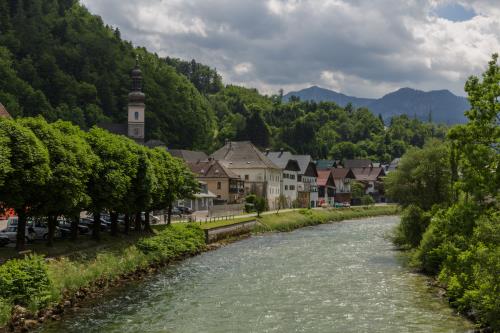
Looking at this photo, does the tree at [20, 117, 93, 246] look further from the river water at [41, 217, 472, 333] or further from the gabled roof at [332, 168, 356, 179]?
the gabled roof at [332, 168, 356, 179]

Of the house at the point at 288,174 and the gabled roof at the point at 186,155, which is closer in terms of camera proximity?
the house at the point at 288,174

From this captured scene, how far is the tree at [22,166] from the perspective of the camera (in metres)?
36.1

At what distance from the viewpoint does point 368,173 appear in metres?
186

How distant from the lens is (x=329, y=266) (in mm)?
48219

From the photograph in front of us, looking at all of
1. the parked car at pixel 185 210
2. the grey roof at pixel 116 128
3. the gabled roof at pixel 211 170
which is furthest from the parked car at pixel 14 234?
the grey roof at pixel 116 128

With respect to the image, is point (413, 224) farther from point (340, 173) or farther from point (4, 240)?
point (340, 173)

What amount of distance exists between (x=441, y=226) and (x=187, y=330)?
533 inches

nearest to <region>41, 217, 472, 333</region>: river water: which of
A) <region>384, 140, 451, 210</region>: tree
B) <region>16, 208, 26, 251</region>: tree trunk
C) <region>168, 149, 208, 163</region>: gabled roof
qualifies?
<region>384, 140, 451, 210</region>: tree

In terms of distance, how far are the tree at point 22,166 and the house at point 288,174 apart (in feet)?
293

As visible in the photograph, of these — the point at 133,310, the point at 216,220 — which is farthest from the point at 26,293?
the point at 216,220

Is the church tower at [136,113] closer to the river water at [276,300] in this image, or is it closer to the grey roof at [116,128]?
the grey roof at [116,128]

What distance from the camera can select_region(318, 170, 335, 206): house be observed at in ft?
482

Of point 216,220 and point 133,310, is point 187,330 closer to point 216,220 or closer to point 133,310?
point 133,310

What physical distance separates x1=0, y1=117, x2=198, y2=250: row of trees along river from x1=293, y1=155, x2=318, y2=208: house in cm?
7524
